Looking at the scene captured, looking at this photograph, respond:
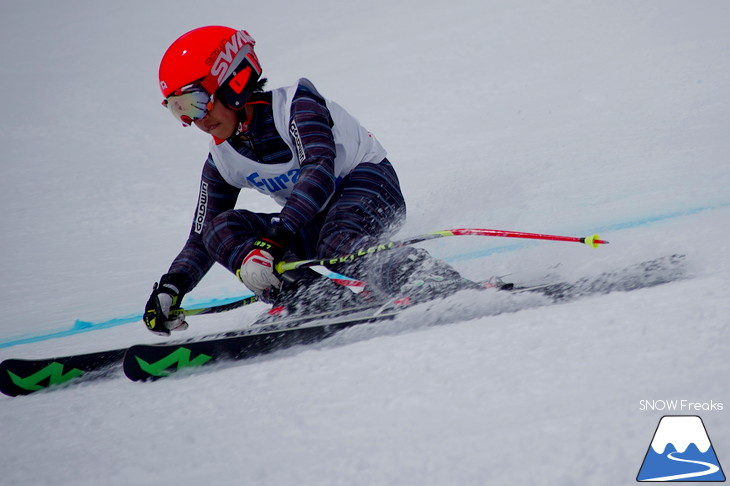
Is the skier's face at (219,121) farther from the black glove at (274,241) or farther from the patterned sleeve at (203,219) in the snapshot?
the black glove at (274,241)

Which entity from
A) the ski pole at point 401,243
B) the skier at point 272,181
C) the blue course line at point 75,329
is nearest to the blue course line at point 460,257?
the blue course line at point 75,329

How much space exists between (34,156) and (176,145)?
4.75 feet

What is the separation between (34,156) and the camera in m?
7.58

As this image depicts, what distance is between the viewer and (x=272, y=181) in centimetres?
271

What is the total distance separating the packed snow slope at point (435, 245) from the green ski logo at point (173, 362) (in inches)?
2.1

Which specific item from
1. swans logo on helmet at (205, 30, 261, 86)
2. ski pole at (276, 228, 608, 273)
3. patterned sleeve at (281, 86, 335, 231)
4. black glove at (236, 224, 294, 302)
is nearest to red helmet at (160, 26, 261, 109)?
swans logo on helmet at (205, 30, 261, 86)

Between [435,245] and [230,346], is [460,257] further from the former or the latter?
[230,346]

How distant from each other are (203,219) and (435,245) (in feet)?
4.69

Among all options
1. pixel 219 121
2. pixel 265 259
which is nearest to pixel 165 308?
pixel 265 259

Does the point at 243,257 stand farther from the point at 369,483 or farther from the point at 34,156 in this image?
the point at 34,156

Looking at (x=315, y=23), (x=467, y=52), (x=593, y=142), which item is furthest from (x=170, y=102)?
(x=315, y=23)

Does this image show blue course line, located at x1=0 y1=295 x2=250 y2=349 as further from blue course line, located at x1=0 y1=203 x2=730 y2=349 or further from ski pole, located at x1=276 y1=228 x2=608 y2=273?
ski pole, located at x1=276 y1=228 x2=608 y2=273

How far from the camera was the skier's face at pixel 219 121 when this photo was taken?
2512mm

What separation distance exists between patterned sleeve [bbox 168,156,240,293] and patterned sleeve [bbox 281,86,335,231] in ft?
1.41
